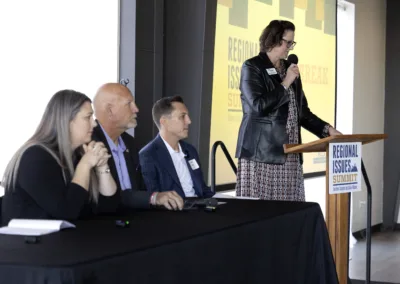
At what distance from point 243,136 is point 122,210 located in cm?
149

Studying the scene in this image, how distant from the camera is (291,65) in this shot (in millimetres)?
4195

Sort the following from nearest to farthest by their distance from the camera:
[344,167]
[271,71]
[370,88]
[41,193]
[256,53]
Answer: [41,193] → [344,167] → [271,71] → [256,53] → [370,88]

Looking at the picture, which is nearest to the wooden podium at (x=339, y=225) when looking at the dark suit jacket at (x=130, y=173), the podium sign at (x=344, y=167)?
the podium sign at (x=344, y=167)

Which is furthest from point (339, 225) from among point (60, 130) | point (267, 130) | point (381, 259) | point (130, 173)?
point (381, 259)

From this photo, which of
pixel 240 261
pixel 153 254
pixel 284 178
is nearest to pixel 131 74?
pixel 284 178

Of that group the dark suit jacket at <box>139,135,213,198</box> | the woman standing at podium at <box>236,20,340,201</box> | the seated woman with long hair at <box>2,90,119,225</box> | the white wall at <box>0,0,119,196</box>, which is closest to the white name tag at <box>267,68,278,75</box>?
the woman standing at podium at <box>236,20,340,201</box>

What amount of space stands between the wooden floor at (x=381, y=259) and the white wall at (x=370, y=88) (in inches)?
14.9

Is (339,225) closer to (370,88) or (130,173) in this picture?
(130,173)

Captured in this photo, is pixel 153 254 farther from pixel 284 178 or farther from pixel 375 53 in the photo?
pixel 375 53

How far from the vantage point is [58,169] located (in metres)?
2.65

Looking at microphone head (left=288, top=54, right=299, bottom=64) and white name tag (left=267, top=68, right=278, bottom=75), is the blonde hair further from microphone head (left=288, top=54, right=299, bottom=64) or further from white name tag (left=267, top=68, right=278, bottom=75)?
microphone head (left=288, top=54, right=299, bottom=64)

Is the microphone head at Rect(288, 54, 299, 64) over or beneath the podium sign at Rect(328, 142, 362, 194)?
over

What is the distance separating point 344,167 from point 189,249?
201cm

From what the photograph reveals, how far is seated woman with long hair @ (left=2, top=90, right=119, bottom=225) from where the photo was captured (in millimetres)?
2576
